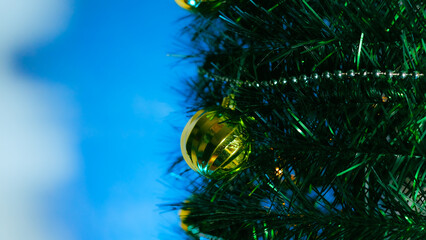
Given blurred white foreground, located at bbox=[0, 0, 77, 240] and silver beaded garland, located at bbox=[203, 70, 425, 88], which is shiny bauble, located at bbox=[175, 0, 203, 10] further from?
blurred white foreground, located at bbox=[0, 0, 77, 240]

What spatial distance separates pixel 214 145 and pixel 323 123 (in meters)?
0.09

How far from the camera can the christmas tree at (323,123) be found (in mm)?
262

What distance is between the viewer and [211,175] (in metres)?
0.33

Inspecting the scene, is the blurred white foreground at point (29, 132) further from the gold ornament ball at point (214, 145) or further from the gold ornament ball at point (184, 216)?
the gold ornament ball at point (214, 145)

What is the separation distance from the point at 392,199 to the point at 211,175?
0.46 feet

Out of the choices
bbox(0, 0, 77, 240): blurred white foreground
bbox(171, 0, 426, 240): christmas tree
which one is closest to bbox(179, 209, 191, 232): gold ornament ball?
bbox(171, 0, 426, 240): christmas tree

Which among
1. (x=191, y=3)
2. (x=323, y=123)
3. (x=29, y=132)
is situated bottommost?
(x=323, y=123)

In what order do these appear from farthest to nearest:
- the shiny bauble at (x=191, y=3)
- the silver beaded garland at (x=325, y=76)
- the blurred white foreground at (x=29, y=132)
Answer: the blurred white foreground at (x=29, y=132) < the shiny bauble at (x=191, y=3) < the silver beaded garland at (x=325, y=76)

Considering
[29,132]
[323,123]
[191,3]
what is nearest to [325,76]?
[323,123]

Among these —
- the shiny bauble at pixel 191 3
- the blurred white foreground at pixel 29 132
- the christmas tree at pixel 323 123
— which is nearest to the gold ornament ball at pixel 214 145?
the christmas tree at pixel 323 123

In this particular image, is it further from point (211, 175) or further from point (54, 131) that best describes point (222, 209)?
point (54, 131)

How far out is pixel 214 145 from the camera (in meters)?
0.32

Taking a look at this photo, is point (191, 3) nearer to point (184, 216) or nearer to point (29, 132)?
point (184, 216)

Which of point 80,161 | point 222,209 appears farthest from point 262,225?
point 80,161
